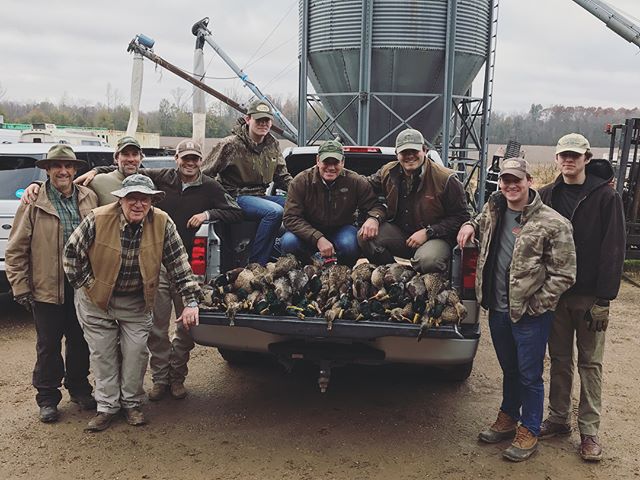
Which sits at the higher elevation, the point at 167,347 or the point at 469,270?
the point at 469,270

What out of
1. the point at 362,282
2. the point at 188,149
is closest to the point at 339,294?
the point at 362,282

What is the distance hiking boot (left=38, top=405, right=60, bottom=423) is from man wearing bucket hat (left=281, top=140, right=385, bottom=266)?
2105 mm

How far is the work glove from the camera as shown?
13.3 ft

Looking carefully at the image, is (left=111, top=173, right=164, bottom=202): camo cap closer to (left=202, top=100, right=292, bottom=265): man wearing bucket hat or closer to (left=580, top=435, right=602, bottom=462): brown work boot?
(left=202, top=100, right=292, bottom=265): man wearing bucket hat

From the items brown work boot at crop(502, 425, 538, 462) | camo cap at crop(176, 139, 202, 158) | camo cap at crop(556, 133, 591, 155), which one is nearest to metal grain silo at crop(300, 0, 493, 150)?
camo cap at crop(176, 139, 202, 158)

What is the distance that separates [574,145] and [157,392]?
3652 mm

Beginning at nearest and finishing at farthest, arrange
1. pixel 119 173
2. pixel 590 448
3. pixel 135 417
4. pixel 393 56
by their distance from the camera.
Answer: pixel 590 448 → pixel 135 417 → pixel 119 173 → pixel 393 56

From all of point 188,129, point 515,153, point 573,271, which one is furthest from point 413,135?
point 188,129

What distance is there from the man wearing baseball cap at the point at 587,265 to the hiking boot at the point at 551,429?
24 cm

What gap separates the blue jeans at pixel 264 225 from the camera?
207 inches

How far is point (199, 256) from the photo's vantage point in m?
4.66

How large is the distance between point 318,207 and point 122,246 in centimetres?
156

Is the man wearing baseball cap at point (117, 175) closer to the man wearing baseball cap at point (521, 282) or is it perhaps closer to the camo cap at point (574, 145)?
the man wearing baseball cap at point (521, 282)

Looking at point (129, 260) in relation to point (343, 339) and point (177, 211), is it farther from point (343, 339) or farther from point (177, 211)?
point (343, 339)
